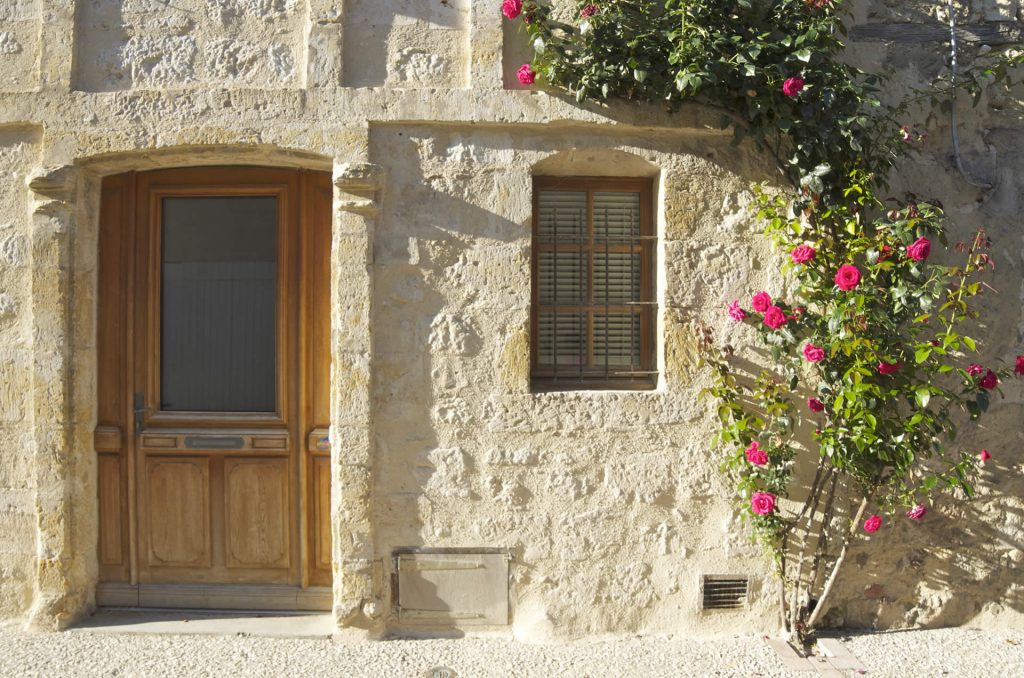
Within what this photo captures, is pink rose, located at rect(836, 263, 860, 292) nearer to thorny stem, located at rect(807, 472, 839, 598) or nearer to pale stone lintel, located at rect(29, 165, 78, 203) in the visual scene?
thorny stem, located at rect(807, 472, 839, 598)

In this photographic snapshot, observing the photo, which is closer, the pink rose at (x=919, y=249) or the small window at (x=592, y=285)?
the pink rose at (x=919, y=249)

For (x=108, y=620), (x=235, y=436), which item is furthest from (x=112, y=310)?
(x=108, y=620)

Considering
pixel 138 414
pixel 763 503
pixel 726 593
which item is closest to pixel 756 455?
pixel 763 503

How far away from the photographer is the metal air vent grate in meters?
3.54

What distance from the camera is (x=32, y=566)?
3.48 metres

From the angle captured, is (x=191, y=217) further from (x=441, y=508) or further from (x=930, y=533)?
(x=930, y=533)

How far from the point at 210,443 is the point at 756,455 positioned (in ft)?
8.05

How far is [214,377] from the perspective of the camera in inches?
147

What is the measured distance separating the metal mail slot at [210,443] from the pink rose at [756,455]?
2.27 metres

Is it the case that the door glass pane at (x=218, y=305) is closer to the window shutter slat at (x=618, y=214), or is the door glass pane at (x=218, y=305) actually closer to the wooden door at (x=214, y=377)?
the wooden door at (x=214, y=377)

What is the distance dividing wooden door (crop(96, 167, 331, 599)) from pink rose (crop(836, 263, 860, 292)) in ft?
7.33

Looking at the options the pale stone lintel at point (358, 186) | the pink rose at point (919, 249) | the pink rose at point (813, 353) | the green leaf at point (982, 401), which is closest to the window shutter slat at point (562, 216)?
the pale stone lintel at point (358, 186)

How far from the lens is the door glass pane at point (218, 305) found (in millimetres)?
3715

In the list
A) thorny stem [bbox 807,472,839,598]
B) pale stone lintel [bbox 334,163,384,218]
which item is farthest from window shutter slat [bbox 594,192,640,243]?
thorny stem [bbox 807,472,839,598]
